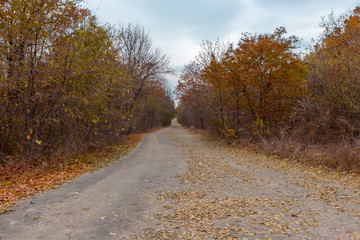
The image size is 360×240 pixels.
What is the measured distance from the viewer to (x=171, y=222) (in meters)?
4.65

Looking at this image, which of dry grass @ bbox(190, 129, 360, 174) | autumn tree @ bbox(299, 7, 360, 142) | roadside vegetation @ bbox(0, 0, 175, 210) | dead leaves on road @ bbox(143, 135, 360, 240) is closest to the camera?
dead leaves on road @ bbox(143, 135, 360, 240)

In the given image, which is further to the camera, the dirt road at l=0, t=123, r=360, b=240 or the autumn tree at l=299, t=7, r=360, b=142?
the autumn tree at l=299, t=7, r=360, b=142

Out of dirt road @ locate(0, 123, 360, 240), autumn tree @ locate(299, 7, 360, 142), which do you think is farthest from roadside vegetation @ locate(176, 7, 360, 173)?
dirt road @ locate(0, 123, 360, 240)

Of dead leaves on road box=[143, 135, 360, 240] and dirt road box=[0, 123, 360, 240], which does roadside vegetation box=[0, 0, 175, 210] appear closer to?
dirt road box=[0, 123, 360, 240]

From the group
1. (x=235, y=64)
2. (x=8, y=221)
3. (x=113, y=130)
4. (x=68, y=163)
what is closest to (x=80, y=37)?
(x=68, y=163)

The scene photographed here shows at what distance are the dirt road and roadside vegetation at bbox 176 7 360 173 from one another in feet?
11.2

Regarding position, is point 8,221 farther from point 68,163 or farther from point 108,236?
point 68,163

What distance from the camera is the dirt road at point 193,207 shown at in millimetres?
4219

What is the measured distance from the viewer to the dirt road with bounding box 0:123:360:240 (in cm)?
422

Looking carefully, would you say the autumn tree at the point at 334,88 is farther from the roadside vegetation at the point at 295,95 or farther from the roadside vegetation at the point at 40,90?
the roadside vegetation at the point at 40,90

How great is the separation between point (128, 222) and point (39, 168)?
225 inches

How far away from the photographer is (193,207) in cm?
541

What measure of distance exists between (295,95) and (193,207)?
12.5m

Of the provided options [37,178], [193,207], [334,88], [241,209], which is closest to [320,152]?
[334,88]
